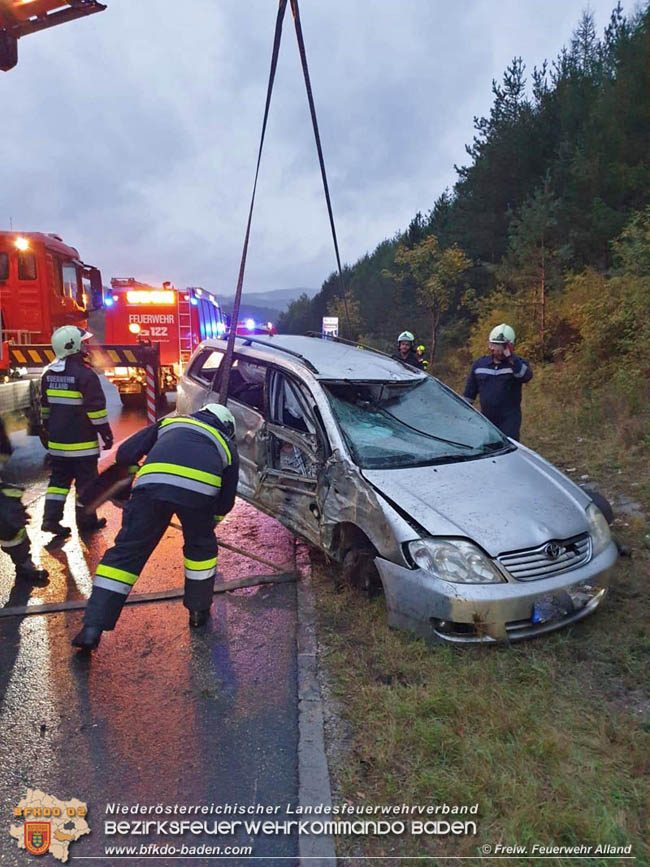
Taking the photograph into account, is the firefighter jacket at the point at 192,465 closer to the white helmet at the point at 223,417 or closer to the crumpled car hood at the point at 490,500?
the white helmet at the point at 223,417

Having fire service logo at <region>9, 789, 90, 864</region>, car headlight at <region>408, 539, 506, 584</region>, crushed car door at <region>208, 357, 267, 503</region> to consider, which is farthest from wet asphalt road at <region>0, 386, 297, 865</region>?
car headlight at <region>408, 539, 506, 584</region>

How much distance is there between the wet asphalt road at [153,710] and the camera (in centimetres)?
229

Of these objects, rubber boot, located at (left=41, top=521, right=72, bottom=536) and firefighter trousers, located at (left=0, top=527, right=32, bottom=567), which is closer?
firefighter trousers, located at (left=0, top=527, right=32, bottom=567)

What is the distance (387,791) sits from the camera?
2256 millimetres

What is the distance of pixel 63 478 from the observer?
5.04 m

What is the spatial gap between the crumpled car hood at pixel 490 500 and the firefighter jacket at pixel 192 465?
835 millimetres

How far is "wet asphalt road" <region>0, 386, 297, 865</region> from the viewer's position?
2.29 m

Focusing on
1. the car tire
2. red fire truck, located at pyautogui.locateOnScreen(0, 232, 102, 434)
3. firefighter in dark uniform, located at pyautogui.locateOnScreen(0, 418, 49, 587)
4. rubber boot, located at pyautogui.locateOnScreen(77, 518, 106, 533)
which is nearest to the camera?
the car tire

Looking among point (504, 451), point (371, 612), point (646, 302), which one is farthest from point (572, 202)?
point (371, 612)

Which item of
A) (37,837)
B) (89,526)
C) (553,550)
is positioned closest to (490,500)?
(553,550)

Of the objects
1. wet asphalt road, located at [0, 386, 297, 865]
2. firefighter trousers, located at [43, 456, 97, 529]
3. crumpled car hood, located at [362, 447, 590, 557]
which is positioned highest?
crumpled car hood, located at [362, 447, 590, 557]

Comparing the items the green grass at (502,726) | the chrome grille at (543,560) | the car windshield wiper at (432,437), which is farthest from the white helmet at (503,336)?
the chrome grille at (543,560)

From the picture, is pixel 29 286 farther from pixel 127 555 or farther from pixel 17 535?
pixel 127 555

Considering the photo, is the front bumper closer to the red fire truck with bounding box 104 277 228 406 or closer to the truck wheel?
the truck wheel
